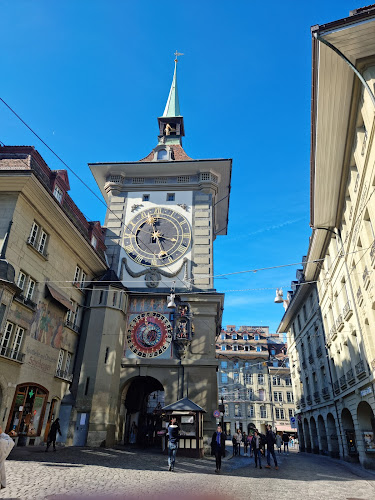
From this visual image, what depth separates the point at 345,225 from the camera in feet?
70.0

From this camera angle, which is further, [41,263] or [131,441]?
[131,441]

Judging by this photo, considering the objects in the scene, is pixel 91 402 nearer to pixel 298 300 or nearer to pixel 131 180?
pixel 131 180

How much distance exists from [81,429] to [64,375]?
3.10 metres

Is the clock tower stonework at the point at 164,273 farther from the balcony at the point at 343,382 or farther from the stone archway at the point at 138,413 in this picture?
the balcony at the point at 343,382

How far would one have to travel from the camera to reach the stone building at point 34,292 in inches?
623

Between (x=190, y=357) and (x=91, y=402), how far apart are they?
21.4 feet

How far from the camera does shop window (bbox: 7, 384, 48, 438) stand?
16.1m

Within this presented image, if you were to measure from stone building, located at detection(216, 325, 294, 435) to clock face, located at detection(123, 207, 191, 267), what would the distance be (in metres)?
39.2

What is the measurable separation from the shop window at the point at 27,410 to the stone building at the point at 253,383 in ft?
152

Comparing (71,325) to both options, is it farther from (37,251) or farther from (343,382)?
(343,382)

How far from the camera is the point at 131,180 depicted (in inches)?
1232

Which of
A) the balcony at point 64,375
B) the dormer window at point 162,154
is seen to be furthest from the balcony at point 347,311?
the dormer window at point 162,154

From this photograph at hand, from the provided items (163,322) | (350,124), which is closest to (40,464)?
(163,322)

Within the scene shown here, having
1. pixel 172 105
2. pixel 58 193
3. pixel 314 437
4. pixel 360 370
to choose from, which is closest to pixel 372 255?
pixel 360 370
